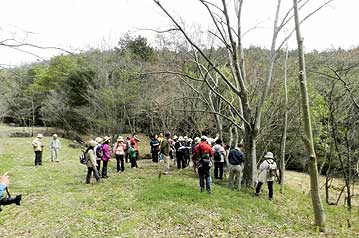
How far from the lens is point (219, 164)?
18031mm

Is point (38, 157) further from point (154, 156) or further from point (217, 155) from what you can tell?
point (217, 155)

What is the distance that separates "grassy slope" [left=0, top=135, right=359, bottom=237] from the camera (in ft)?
34.3

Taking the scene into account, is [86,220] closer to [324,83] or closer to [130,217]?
[130,217]

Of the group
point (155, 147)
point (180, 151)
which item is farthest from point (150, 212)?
point (155, 147)

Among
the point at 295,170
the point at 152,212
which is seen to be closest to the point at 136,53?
the point at 295,170

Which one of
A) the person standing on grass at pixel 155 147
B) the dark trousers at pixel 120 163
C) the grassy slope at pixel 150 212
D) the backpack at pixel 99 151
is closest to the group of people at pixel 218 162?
the grassy slope at pixel 150 212

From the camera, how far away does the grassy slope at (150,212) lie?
34.3 ft

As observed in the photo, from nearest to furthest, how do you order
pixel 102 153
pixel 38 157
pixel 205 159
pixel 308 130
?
1. pixel 308 130
2. pixel 205 159
3. pixel 102 153
4. pixel 38 157

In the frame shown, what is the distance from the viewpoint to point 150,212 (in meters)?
11.6

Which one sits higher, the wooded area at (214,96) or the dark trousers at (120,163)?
the wooded area at (214,96)

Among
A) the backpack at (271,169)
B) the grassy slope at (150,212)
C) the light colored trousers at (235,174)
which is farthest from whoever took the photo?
the light colored trousers at (235,174)

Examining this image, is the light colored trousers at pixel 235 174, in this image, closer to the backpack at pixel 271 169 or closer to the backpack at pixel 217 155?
the backpack at pixel 271 169

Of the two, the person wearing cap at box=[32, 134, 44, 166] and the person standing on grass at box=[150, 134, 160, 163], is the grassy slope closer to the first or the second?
the person wearing cap at box=[32, 134, 44, 166]

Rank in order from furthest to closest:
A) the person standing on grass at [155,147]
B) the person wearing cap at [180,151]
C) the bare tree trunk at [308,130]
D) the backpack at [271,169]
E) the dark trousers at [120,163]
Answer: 1. the person standing on grass at [155,147]
2. the person wearing cap at [180,151]
3. the dark trousers at [120,163]
4. the backpack at [271,169]
5. the bare tree trunk at [308,130]
